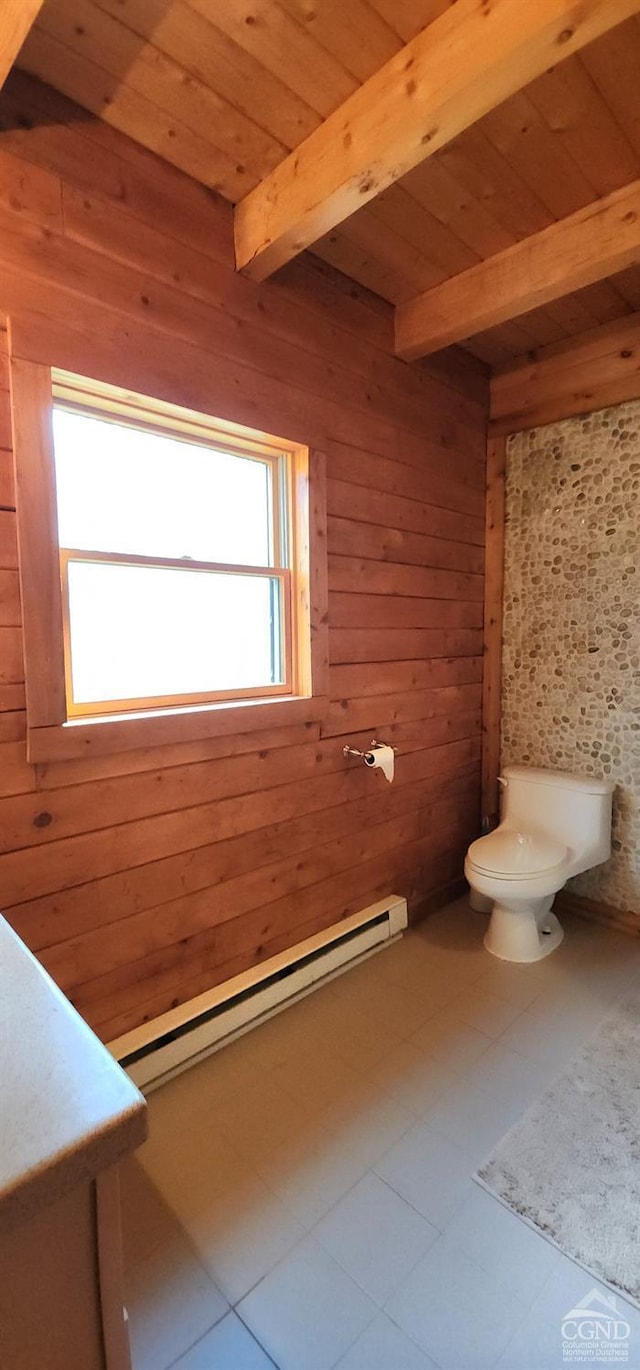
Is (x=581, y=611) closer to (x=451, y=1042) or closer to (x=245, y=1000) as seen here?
(x=451, y=1042)

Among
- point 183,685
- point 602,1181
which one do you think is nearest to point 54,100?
point 183,685

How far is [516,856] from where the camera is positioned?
220cm

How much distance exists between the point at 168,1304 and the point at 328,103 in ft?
8.53

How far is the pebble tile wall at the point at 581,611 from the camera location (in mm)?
2354

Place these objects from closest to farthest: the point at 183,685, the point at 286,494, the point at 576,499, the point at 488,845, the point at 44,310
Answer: the point at 44,310, the point at 183,685, the point at 286,494, the point at 488,845, the point at 576,499

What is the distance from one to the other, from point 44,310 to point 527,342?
1995mm

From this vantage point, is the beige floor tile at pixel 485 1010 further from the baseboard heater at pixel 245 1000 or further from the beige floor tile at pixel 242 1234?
the beige floor tile at pixel 242 1234

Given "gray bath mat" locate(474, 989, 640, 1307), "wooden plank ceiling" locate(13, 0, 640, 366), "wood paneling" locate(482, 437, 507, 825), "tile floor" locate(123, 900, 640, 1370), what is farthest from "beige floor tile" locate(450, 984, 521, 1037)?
"wooden plank ceiling" locate(13, 0, 640, 366)

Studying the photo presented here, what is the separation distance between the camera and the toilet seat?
7.01ft

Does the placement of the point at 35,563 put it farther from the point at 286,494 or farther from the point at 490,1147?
the point at 490,1147

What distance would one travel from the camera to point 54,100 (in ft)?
4.22

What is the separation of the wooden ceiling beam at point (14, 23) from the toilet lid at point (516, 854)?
244cm

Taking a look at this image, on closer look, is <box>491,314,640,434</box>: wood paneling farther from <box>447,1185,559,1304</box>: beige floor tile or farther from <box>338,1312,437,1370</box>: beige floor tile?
<box>338,1312,437,1370</box>: beige floor tile

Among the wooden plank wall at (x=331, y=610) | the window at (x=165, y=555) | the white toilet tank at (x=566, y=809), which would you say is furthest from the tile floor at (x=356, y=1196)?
the window at (x=165, y=555)
